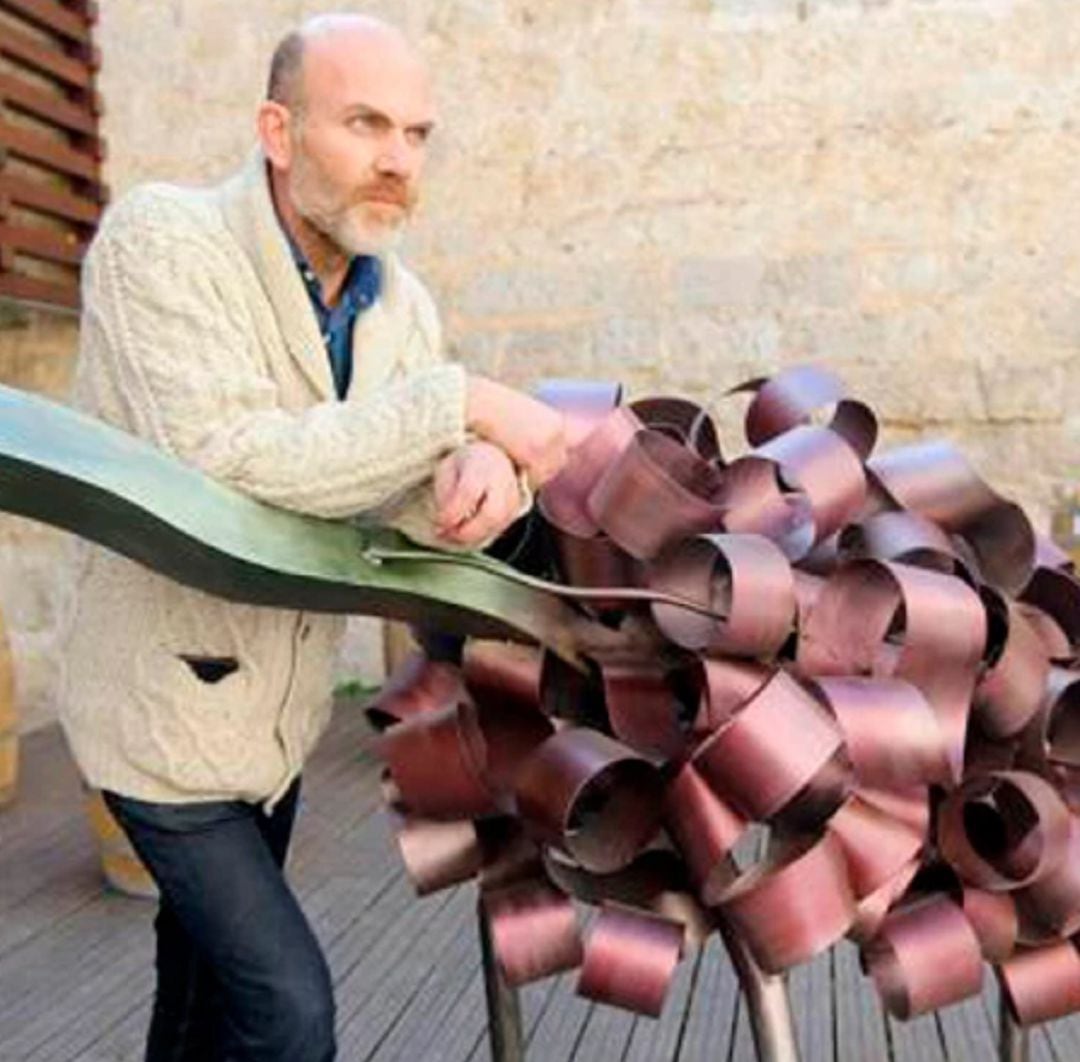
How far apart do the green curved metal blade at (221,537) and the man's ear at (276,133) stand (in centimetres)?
53

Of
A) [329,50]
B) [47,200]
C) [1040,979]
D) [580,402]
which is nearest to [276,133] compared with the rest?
[329,50]

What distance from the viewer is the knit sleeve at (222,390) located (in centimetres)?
133

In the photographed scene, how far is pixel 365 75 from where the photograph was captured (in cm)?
159

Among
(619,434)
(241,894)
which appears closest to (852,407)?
(619,434)

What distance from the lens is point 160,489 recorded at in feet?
3.83

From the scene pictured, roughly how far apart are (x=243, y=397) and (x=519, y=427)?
28cm

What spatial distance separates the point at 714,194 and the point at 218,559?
18.6 ft

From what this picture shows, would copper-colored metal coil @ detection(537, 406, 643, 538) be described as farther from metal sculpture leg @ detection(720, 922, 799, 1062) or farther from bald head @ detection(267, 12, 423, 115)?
bald head @ detection(267, 12, 423, 115)

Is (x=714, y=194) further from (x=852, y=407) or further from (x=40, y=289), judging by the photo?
(x=852, y=407)

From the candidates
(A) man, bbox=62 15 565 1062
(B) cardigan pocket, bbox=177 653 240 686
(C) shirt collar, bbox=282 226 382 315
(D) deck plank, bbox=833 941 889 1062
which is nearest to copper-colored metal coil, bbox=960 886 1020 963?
(A) man, bbox=62 15 565 1062

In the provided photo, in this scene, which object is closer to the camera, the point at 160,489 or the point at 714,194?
the point at 160,489

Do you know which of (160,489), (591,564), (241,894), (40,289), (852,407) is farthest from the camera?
(40,289)

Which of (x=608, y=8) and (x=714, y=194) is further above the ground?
(x=608, y=8)

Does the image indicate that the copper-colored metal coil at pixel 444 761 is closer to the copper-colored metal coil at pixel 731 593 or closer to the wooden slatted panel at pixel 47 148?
the copper-colored metal coil at pixel 731 593
